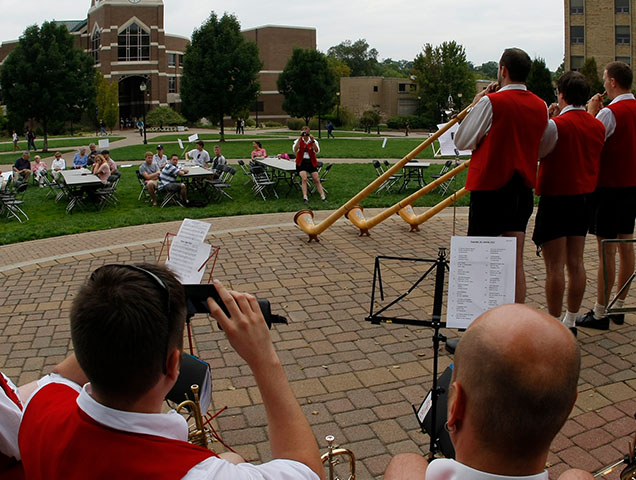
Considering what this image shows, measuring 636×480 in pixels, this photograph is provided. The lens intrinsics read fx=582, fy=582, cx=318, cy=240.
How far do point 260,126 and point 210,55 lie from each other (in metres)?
28.9

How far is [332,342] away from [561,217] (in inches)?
91.7

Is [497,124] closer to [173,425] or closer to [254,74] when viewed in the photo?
[173,425]

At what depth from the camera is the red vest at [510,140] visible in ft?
15.1

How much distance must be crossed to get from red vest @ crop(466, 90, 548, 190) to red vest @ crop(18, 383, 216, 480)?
374 centimetres

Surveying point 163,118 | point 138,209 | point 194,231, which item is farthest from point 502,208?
point 163,118

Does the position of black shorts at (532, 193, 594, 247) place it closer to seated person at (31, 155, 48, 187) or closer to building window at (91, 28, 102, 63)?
seated person at (31, 155, 48, 187)

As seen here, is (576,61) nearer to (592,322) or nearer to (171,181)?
(171,181)

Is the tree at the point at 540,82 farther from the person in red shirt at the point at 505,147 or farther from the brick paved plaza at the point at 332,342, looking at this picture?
the person in red shirt at the point at 505,147

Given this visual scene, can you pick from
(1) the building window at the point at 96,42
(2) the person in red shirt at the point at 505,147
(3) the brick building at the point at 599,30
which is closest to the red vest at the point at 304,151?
(2) the person in red shirt at the point at 505,147

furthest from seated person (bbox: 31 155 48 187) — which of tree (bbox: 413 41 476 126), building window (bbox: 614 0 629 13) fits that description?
building window (bbox: 614 0 629 13)

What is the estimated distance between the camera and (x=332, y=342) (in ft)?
18.0

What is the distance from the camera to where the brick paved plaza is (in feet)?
12.8

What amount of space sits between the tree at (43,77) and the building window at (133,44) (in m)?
35.0

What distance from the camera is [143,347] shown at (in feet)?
4.81
